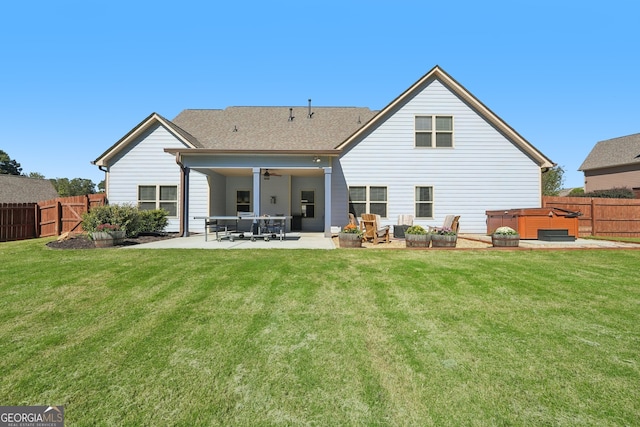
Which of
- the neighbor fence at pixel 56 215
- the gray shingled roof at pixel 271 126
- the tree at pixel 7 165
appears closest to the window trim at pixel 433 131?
the gray shingled roof at pixel 271 126

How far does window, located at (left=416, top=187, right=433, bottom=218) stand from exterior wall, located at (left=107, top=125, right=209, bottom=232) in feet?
32.9

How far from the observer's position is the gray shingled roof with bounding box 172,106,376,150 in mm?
15148

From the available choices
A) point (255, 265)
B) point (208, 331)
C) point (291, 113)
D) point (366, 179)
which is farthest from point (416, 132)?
point (208, 331)

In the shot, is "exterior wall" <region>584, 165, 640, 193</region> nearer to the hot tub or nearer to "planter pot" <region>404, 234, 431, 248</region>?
the hot tub

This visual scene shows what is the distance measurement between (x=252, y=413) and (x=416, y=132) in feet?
44.9

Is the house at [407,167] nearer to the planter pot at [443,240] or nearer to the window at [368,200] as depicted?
the window at [368,200]

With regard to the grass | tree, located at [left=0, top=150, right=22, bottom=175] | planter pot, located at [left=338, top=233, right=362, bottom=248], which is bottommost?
the grass

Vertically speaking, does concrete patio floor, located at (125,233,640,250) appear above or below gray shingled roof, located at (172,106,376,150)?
below

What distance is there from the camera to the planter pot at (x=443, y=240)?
9117 millimetres

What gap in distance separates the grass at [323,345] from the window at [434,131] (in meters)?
8.88

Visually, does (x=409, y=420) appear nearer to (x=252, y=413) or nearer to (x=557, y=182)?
(x=252, y=413)

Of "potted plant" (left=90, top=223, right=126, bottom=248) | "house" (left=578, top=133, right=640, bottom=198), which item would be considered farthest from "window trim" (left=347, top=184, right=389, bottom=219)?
"house" (left=578, top=133, right=640, bottom=198)

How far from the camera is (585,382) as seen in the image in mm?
2752

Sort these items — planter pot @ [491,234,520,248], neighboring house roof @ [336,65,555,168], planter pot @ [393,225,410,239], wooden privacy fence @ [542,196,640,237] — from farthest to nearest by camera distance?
wooden privacy fence @ [542,196,640,237], neighboring house roof @ [336,65,555,168], planter pot @ [393,225,410,239], planter pot @ [491,234,520,248]
